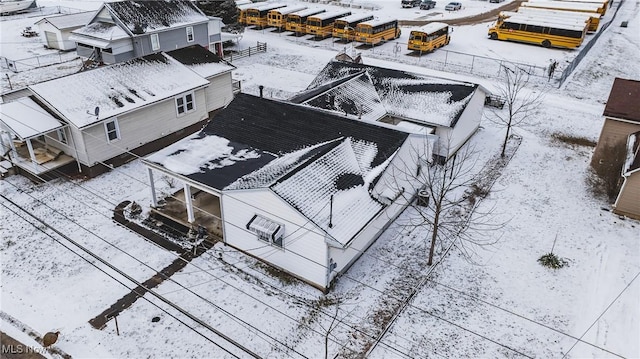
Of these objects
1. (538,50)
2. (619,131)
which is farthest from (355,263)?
(538,50)

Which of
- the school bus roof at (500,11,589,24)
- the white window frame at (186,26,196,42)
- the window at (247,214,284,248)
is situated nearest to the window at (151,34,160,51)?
the white window frame at (186,26,196,42)

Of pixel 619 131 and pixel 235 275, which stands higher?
pixel 619 131

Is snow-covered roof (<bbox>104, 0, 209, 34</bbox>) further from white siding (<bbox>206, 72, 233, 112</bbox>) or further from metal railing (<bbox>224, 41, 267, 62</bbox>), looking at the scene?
metal railing (<bbox>224, 41, 267, 62</bbox>)

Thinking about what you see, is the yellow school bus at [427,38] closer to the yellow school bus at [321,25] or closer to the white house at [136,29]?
the yellow school bus at [321,25]

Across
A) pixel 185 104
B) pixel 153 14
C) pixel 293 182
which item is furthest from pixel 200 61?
pixel 293 182

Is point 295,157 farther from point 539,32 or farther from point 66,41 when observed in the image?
point 539,32

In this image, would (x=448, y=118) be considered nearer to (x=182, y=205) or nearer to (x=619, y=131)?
(x=619, y=131)
